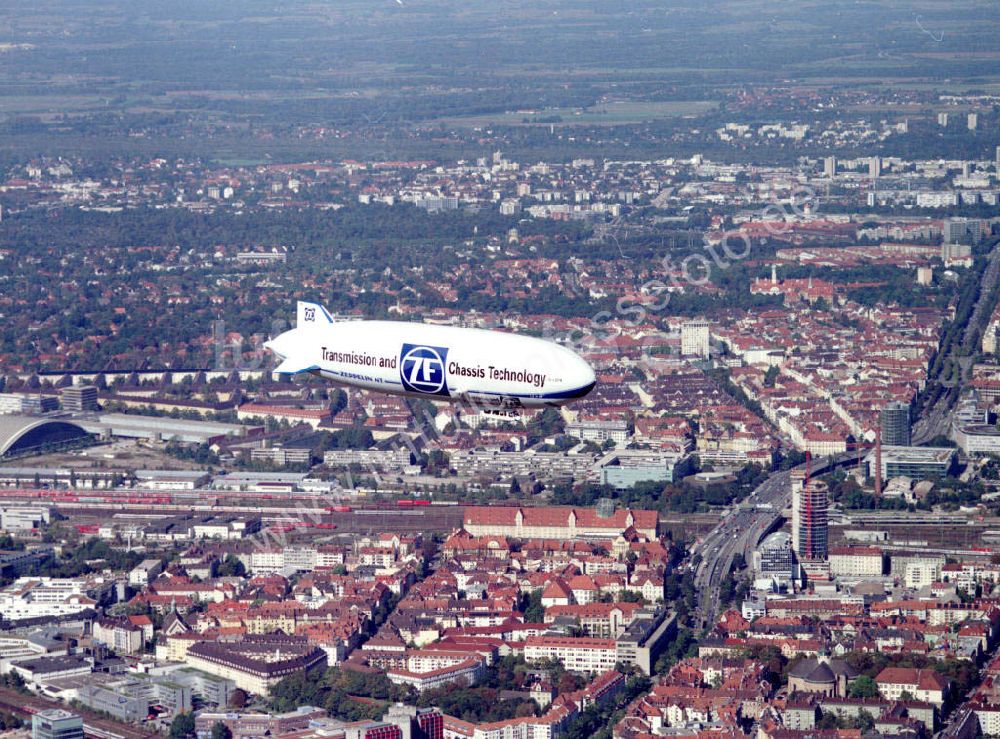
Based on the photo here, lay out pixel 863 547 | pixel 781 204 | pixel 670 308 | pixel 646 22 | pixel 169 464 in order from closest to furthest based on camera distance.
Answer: pixel 863 547 < pixel 169 464 < pixel 670 308 < pixel 781 204 < pixel 646 22

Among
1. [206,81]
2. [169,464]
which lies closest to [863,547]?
[169,464]

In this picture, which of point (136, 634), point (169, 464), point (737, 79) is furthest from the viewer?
point (737, 79)

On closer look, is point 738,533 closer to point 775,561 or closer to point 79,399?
point 775,561

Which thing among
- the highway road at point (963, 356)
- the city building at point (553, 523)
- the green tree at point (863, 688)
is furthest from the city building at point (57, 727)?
the highway road at point (963, 356)

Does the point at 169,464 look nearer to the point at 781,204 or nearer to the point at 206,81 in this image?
the point at 781,204

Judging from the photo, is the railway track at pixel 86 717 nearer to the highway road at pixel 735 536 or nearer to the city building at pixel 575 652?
the city building at pixel 575 652

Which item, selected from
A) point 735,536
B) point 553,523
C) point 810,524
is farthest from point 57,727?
point 735,536
